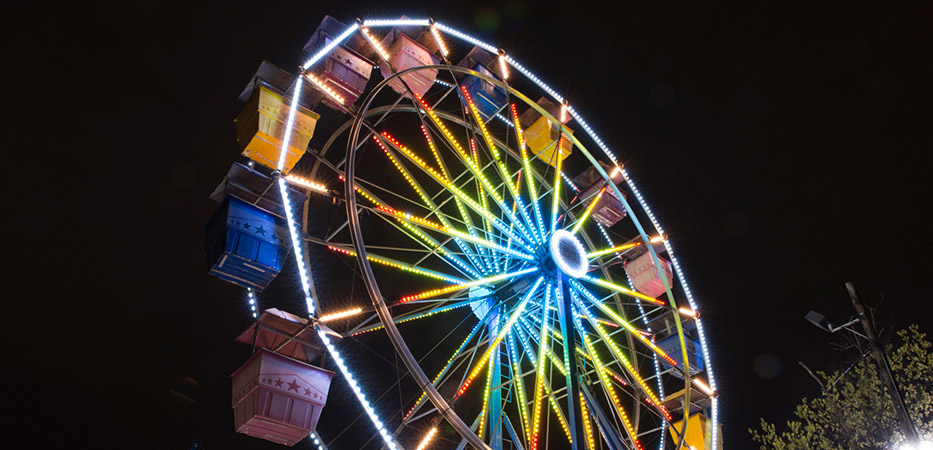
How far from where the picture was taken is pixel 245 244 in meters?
9.88

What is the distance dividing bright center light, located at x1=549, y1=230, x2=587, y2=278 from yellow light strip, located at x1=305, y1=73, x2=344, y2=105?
13.5 ft

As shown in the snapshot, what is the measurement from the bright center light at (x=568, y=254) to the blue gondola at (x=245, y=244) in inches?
161

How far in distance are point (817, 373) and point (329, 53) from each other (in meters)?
11.2

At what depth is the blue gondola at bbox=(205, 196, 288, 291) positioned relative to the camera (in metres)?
9.78

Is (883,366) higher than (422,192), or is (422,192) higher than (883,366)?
(422,192)

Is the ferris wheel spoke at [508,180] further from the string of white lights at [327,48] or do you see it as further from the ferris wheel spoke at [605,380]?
the string of white lights at [327,48]

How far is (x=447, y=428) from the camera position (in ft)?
41.9

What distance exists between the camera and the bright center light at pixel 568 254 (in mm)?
10289

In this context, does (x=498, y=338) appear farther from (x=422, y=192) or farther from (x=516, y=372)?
(x=422, y=192)

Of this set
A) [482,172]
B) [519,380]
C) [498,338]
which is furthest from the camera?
[482,172]

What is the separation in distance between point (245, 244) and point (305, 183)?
1.25m

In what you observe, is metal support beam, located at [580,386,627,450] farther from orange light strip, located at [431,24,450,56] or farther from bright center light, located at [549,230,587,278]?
orange light strip, located at [431,24,450,56]

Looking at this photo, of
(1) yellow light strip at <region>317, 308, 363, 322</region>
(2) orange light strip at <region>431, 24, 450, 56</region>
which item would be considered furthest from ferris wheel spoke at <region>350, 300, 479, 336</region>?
(2) orange light strip at <region>431, 24, 450, 56</region>

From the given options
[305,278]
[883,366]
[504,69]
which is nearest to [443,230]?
[305,278]
